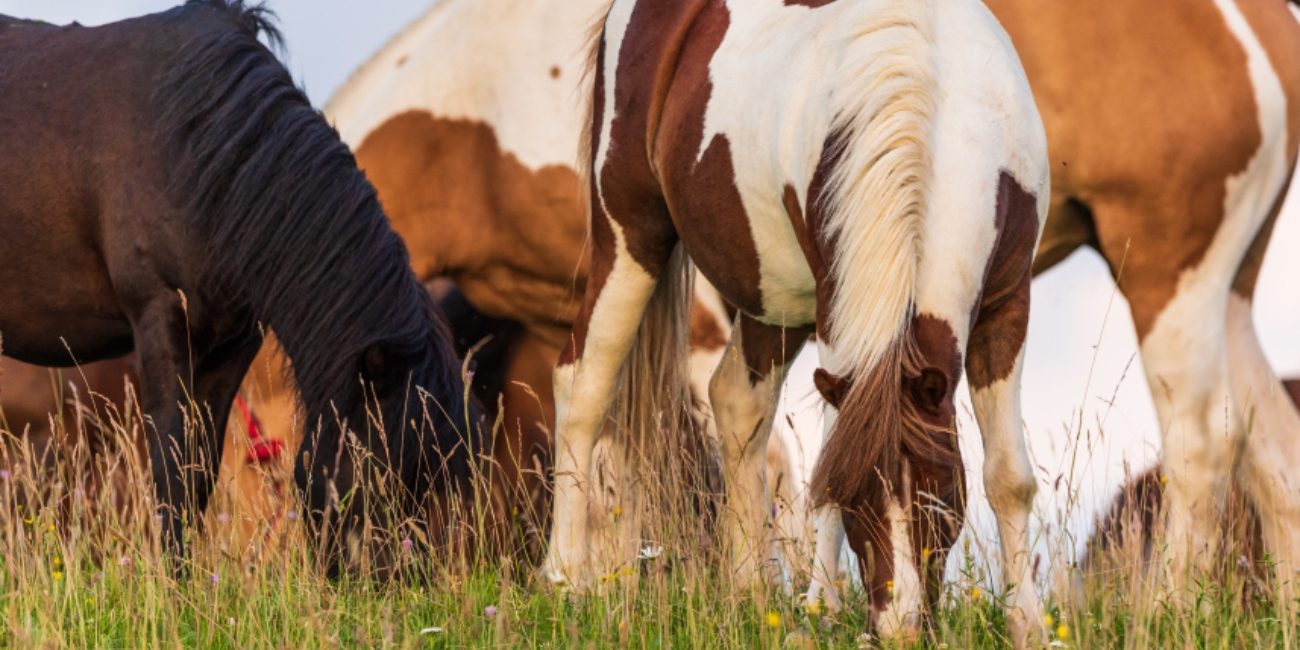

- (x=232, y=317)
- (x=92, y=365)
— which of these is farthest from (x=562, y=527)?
(x=92, y=365)

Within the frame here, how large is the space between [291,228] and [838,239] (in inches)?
86.9

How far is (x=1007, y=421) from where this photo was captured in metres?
4.11

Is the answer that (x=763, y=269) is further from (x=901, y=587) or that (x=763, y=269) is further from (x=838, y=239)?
(x=901, y=587)

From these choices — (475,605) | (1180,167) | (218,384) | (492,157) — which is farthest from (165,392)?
(1180,167)

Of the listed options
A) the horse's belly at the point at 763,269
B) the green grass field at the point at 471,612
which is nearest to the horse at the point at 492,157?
the horse's belly at the point at 763,269

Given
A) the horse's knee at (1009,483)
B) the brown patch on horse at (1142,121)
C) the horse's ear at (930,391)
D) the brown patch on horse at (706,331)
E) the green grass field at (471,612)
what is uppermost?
the brown patch on horse at (1142,121)

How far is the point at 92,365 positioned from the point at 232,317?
3.25 metres

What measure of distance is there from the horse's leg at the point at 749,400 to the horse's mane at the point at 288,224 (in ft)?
2.94

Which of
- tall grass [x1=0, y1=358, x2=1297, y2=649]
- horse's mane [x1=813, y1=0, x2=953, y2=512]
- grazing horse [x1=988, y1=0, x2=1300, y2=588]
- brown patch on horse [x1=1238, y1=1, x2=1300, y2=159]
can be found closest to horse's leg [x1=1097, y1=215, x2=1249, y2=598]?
grazing horse [x1=988, y1=0, x2=1300, y2=588]

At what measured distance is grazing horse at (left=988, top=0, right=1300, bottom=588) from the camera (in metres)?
5.93

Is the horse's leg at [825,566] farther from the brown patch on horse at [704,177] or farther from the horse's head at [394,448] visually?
the horse's head at [394,448]

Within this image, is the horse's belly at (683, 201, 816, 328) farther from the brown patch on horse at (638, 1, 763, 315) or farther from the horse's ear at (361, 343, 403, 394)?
the horse's ear at (361, 343, 403, 394)

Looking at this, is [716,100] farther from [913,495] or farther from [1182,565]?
[1182,565]

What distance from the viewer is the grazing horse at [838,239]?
11.3ft
